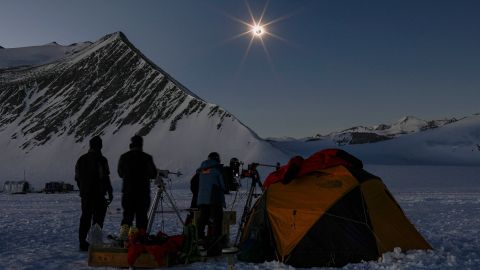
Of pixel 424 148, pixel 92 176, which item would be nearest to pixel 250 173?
pixel 92 176

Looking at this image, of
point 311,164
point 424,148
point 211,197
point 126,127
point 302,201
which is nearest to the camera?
point 302,201

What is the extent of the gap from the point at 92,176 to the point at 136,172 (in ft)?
3.55

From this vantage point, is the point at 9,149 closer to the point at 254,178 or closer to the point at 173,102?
the point at 173,102

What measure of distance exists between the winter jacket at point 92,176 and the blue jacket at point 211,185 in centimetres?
187

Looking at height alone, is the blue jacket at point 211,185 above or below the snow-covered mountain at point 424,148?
below

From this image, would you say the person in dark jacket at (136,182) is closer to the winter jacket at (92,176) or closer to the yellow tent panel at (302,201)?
the winter jacket at (92,176)

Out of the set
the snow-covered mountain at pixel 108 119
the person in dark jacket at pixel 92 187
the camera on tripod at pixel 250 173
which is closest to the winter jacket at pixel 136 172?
the person in dark jacket at pixel 92 187

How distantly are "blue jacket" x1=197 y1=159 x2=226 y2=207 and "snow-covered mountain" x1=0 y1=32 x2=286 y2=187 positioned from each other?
71.7 metres

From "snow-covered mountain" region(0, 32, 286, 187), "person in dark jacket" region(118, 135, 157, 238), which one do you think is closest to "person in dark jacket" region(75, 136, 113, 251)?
"person in dark jacket" region(118, 135, 157, 238)

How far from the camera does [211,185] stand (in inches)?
382

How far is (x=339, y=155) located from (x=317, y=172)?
0.61 metres

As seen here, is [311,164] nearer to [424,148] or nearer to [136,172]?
[136,172]

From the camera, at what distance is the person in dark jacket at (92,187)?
9.87m

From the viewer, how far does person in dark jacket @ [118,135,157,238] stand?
9.41 metres
